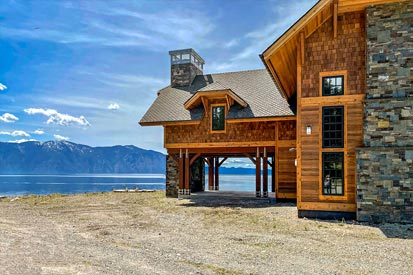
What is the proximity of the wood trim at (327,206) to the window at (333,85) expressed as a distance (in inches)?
162

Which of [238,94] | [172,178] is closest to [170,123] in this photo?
[172,178]

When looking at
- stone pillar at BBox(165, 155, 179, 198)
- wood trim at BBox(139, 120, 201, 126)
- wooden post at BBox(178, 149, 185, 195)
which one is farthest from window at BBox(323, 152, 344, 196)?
stone pillar at BBox(165, 155, 179, 198)

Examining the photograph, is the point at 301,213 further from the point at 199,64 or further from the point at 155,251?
the point at 199,64

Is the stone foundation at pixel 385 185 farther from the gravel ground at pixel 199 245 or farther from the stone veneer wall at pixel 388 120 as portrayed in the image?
the gravel ground at pixel 199 245

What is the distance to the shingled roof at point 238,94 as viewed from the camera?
19078mm

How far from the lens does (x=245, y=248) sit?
812cm

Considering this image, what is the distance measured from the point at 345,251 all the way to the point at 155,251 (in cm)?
435

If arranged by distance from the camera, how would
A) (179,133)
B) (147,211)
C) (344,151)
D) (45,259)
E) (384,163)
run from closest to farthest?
(45,259), (384,163), (344,151), (147,211), (179,133)

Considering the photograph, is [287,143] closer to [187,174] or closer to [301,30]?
[187,174]

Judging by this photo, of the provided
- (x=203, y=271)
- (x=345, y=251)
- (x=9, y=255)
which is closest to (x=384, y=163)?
(x=345, y=251)

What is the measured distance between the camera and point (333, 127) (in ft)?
42.0

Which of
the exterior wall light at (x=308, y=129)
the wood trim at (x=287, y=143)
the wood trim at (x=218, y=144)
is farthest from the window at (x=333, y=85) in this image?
the wood trim at (x=218, y=144)

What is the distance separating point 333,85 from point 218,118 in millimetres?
8378

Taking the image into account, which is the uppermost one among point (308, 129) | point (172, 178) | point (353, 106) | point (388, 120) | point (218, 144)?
point (353, 106)
